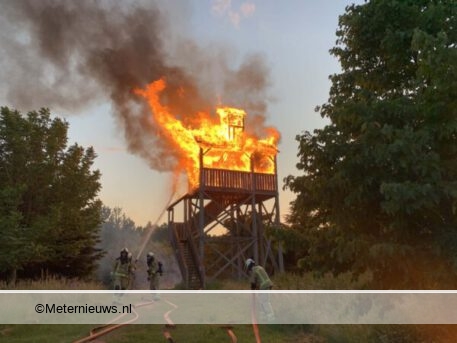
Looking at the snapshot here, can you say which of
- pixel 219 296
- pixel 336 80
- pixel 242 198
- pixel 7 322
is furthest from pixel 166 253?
pixel 336 80

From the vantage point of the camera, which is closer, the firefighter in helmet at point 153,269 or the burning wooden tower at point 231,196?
the firefighter in helmet at point 153,269

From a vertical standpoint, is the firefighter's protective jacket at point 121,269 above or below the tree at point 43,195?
below

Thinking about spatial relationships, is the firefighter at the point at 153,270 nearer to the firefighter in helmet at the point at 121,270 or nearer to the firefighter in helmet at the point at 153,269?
the firefighter in helmet at the point at 153,269

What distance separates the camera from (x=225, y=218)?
24422mm

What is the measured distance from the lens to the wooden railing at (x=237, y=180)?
911 inches

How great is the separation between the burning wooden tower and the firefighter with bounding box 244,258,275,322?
38.4 feet

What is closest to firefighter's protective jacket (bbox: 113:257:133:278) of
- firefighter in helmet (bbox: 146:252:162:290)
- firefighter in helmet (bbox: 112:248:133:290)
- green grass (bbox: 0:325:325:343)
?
firefighter in helmet (bbox: 112:248:133:290)

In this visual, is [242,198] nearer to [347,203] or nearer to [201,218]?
[201,218]

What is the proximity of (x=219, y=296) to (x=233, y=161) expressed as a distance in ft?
29.6

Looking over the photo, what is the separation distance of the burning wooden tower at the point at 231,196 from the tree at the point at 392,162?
1471cm

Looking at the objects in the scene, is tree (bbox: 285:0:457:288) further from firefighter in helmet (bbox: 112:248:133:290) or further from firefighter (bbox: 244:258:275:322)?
firefighter in helmet (bbox: 112:248:133:290)

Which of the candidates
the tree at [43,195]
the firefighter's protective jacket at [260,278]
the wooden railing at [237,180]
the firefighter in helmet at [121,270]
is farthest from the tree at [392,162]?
the wooden railing at [237,180]

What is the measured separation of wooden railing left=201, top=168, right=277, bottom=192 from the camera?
75.9ft

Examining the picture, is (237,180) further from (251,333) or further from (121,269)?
(251,333)
